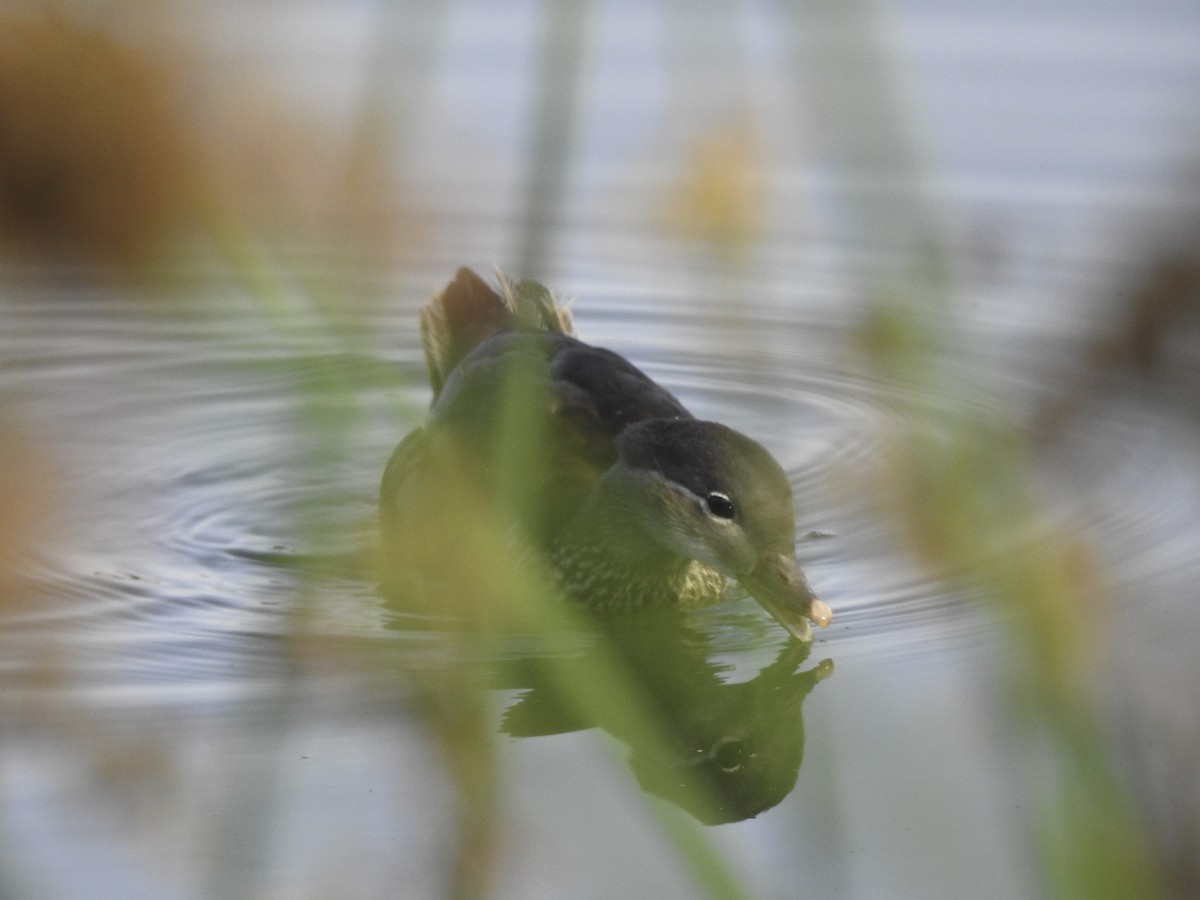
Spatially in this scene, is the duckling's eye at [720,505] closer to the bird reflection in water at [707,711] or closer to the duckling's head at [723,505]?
the duckling's head at [723,505]

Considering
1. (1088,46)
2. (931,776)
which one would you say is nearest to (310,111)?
(931,776)

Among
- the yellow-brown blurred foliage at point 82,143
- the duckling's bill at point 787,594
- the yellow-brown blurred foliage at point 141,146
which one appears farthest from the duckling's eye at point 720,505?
the yellow-brown blurred foliage at point 82,143

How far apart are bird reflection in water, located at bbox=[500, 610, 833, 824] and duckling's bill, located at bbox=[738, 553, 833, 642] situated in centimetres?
12

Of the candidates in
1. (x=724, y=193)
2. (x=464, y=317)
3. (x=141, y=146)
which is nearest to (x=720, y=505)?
(x=464, y=317)

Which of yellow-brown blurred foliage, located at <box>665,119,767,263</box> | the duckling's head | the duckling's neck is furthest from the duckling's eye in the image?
yellow-brown blurred foliage, located at <box>665,119,767,263</box>

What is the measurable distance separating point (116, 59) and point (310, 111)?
7.4 inches

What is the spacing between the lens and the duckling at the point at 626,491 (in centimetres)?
458

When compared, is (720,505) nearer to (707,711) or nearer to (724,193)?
(707,711)

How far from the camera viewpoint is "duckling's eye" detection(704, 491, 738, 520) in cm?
467

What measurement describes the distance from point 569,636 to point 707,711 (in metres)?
2.63

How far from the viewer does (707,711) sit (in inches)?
169

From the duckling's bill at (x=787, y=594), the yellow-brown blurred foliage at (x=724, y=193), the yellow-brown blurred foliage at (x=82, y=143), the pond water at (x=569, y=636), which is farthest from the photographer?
the duckling's bill at (x=787, y=594)

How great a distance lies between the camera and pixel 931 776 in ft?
11.9

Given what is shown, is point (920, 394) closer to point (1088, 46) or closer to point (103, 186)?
point (103, 186)
